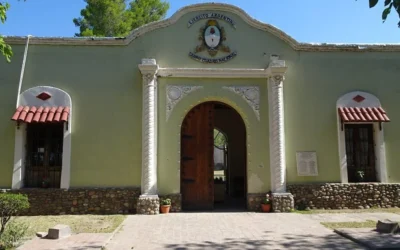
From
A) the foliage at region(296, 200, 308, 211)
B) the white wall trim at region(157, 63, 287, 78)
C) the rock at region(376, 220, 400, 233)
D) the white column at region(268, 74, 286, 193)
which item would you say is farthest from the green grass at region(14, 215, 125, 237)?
the rock at region(376, 220, 400, 233)

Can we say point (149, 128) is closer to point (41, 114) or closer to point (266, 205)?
point (41, 114)

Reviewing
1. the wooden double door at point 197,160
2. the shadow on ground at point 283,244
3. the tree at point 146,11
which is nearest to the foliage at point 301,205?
the wooden double door at point 197,160

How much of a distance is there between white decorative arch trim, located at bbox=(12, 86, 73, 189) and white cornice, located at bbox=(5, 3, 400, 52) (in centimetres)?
155

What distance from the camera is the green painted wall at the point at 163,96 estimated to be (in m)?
11.6

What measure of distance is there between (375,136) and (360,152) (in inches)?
27.0

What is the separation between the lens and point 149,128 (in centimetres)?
1151

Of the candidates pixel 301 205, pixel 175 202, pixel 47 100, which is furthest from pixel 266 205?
pixel 47 100

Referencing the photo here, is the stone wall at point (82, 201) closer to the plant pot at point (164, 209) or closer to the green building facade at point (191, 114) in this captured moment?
the green building facade at point (191, 114)

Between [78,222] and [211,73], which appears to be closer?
[78,222]

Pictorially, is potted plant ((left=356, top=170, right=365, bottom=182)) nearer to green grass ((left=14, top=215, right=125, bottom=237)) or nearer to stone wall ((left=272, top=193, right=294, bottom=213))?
stone wall ((left=272, top=193, right=294, bottom=213))

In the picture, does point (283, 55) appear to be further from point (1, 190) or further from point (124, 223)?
point (1, 190)

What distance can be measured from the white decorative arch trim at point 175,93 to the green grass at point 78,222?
11.8 feet

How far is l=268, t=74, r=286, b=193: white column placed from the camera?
38.3ft

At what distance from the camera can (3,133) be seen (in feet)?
37.9
